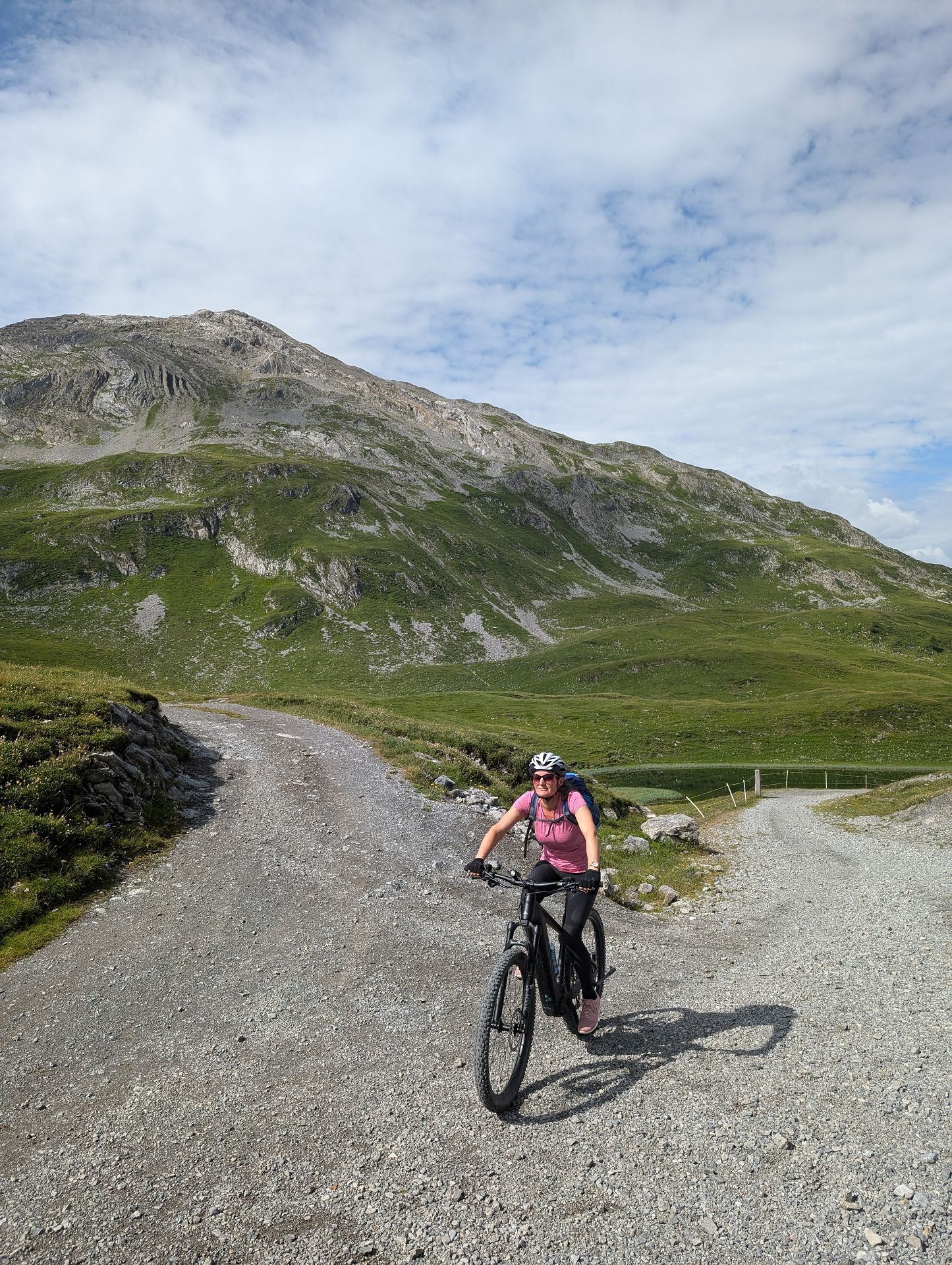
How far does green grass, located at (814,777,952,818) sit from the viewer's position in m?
37.5

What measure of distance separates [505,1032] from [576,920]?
1.80 metres

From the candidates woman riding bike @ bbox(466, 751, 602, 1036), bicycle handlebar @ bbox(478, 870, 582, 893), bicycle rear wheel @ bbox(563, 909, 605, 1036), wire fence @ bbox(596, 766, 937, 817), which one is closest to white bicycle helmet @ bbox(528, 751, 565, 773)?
woman riding bike @ bbox(466, 751, 602, 1036)

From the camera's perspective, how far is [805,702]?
85688 millimetres

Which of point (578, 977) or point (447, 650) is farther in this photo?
point (447, 650)

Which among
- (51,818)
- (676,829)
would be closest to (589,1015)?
(51,818)

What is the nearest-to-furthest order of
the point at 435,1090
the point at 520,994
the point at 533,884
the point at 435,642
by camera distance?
the point at 435,1090
the point at 520,994
the point at 533,884
the point at 435,642

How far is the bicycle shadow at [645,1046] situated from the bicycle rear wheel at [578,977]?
537mm

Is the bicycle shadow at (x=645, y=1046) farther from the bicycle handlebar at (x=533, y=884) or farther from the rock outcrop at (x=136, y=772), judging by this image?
the rock outcrop at (x=136, y=772)

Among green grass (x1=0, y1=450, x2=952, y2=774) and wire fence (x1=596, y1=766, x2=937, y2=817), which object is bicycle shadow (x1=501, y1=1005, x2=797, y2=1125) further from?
wire fence (x1=596, y1=766, x2=937, y2=817)

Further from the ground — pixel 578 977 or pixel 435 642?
pixel 435 642

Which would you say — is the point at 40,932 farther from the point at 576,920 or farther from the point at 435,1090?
the point at 576,920

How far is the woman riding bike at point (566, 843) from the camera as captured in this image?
9.41m

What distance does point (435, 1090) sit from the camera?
28.3ft

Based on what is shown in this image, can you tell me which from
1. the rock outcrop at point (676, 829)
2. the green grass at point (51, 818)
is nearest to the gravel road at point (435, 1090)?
the green grass at point (51, 818)
